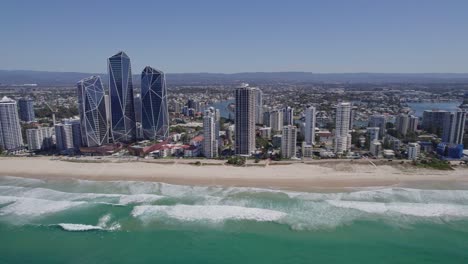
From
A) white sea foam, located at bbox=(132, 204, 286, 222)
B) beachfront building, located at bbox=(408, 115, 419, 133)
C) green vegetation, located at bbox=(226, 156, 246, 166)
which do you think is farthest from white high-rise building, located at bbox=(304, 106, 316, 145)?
white sea foam, located at bbox=(132, 204, 286, 222)

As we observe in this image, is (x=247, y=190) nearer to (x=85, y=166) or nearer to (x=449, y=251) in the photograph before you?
(x=449, y=251)

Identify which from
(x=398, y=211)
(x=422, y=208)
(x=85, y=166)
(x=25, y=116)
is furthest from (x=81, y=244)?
(x=25, y=116)

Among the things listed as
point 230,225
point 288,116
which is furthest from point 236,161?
point 288,116

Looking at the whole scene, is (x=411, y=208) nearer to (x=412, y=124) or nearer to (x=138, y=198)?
(x=138, y=198)

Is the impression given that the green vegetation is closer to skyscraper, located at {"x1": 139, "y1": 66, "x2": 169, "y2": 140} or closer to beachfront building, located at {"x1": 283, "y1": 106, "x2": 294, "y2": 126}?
skyscraper, located at {"x1": 139, "y1": 66, "x2": 169, "y2": 140}

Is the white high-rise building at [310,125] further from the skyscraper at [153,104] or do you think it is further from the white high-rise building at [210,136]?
the skyscraper at [153,104]

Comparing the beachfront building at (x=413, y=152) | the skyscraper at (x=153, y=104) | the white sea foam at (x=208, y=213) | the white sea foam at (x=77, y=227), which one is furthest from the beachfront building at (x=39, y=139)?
the beachfront building at (x=413, y=152)
